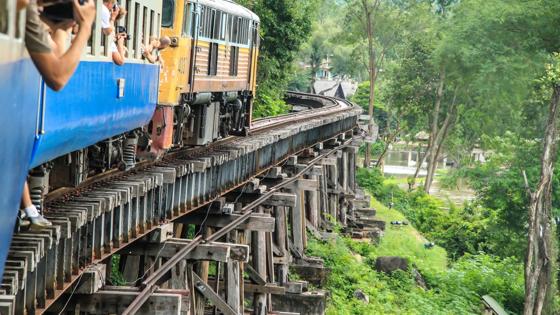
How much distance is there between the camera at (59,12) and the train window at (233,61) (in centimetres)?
1394

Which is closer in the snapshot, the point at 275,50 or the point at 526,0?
the point at 526,0

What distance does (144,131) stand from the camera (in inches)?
458

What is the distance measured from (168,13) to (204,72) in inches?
78.0

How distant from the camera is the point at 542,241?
26406 mm

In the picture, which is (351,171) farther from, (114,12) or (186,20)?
(114,12)

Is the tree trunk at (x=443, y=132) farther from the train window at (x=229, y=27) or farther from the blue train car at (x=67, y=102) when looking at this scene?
the blue train car at (x=67, y=102)

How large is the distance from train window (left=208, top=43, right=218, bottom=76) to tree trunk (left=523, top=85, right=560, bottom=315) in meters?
12.5

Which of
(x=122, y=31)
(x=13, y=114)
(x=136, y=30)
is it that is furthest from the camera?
(x=136, y=30)

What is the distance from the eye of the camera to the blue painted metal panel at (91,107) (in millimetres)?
5441

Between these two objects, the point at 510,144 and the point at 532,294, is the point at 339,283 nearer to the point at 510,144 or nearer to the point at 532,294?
the point at 532,294

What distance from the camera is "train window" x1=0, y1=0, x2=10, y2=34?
2.61 metres

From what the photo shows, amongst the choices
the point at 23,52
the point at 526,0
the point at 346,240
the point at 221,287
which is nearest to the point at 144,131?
the point at 221,287

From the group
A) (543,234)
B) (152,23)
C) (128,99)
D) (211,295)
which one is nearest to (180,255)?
(211,295)

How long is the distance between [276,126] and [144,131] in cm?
1090
